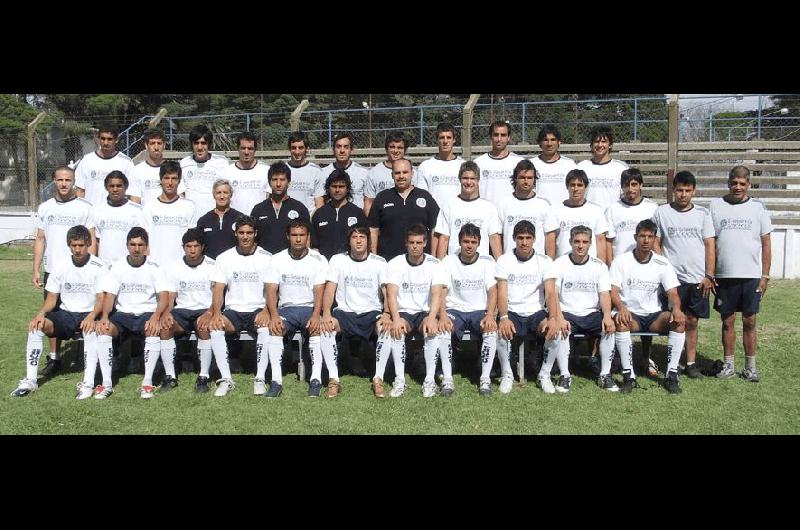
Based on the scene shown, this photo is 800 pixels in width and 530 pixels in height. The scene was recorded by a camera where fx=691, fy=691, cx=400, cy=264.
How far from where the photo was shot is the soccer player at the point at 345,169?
6.89 m

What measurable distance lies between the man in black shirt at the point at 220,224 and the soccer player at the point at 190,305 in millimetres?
223

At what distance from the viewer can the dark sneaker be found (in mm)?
5711

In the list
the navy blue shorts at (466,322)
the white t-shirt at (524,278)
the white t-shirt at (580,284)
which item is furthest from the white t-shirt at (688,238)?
the navy blue shorts at (466,322)

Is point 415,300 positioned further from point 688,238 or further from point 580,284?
point 688,238

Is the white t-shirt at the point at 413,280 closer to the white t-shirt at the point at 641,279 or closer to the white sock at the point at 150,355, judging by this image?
the white t-shirt at the point at 641,279

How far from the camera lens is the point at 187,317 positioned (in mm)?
6133

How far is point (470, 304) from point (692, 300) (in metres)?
2.05

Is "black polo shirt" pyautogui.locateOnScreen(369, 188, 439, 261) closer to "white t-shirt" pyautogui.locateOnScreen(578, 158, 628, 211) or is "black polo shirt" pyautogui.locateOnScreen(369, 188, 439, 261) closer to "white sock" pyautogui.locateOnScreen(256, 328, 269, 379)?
"white sock" pyautogui.locateOnScreen(256, 328, 269, 379)

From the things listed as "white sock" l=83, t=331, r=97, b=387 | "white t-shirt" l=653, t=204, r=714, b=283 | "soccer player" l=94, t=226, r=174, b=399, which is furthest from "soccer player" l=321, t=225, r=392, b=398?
"white t-shirt" l=653, t=204, r=714, b=283

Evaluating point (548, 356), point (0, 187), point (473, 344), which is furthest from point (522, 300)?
point (0, 187)

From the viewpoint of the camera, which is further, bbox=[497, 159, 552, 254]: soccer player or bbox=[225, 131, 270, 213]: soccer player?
bbox=[225, 131, 270, 213]: soccer player

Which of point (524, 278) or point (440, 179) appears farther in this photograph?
point (440, 179)

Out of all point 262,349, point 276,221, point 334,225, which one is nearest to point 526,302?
point 334,225

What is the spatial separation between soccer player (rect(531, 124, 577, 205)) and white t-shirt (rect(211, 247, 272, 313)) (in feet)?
8.96
